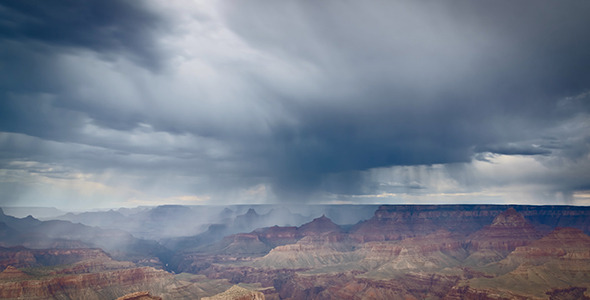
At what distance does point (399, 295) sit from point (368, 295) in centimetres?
1515

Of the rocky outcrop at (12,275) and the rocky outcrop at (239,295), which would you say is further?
the rocky outcrop at (12,275)

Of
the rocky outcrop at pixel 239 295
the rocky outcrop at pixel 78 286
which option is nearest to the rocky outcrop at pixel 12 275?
the rocky outcrop at pixel 78 286

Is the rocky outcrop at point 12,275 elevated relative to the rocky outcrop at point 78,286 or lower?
elevated

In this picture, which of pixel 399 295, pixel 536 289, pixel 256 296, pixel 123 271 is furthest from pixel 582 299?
pixel 123 271

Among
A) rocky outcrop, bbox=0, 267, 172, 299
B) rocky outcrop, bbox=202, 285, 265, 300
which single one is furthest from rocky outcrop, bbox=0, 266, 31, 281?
rocky outcrop, bbox=202, 285, 265, 300

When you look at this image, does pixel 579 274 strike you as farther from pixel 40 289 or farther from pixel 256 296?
pixel 40 289

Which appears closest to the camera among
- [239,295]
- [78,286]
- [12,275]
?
[239,295]

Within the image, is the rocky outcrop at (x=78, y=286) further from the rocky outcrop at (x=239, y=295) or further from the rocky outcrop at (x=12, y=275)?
the rocky outcrop at (x=239, y=295)

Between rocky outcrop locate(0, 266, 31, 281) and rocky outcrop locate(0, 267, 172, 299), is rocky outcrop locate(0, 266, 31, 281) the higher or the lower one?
the higher one

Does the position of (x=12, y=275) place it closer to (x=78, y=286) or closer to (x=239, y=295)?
(x=78, y=286)

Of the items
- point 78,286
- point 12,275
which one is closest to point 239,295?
point 78,286

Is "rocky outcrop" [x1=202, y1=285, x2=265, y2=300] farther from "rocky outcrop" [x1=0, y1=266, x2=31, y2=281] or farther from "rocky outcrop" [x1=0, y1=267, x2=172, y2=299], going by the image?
"rocky outcrop" [x1=0, y1=266, x2=31, y2=281]

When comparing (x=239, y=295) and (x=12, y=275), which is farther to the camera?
(x=12, y=275)

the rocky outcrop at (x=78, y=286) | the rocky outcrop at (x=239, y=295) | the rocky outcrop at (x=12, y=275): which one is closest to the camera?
the rocky outcrop at (x=239, y=295)
